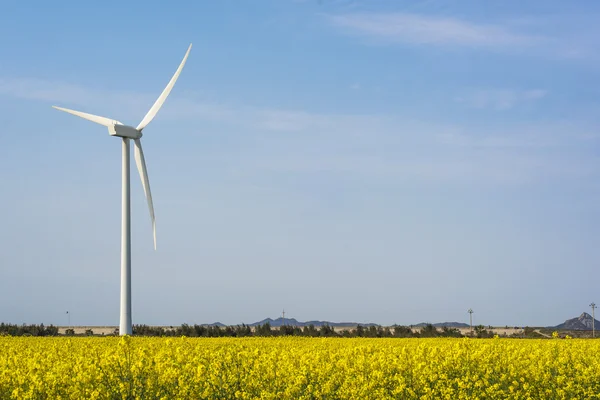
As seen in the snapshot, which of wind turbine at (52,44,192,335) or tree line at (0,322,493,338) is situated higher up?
wind turbine at (52,44,192,335)

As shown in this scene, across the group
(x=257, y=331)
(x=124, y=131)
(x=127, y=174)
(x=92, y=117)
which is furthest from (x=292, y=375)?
(x=257, y=331)

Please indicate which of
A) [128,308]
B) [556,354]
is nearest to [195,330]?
[128,308]

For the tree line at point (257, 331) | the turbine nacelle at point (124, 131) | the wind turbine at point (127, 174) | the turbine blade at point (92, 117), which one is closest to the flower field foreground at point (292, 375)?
the wind turbine at point (127, 174)

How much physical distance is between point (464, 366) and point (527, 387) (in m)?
1.58

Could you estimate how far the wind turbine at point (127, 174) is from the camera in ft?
145

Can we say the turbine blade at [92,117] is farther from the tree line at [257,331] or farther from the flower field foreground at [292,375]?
the flower field foreground at [292,375]

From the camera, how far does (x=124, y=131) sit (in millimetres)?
46406

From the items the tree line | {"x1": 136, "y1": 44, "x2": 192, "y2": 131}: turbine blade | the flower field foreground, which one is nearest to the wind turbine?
{"x1": 136, "y1": 44, "x2": 192, "y2": 131}: turbine blade

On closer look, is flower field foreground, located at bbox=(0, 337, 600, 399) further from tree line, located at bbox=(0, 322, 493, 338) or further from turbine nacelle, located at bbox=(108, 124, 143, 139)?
tree line, located at bbox=(0, 322, 493, 338)

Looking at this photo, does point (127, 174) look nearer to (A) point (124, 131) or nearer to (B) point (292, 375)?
(A) point (124, 131)

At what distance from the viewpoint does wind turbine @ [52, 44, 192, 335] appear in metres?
44.2

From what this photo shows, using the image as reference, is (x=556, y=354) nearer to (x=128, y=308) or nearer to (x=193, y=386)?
(x=193, y=386)

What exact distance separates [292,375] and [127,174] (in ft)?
108

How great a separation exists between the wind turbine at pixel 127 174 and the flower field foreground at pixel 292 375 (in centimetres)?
2686
